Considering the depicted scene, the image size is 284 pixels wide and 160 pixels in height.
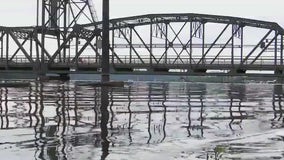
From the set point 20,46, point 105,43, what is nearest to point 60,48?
point 20,46

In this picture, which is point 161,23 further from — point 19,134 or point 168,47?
point 19,134

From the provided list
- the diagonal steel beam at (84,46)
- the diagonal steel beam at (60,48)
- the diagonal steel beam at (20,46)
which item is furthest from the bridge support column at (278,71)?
Result: the diagonal steel beam at (20,46)

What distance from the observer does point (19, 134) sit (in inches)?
456

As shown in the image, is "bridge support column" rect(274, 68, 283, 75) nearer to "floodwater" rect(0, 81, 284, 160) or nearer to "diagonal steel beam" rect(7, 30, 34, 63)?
"diagonal steel beam" rect(7, 30, 34, 63)

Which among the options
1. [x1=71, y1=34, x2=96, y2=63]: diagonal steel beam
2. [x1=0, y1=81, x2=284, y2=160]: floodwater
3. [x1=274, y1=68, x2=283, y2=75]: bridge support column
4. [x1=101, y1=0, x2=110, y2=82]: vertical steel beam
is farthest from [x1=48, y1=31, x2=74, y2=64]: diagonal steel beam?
[x1=0, y1=81, x2=284, y2=160]: floodwater

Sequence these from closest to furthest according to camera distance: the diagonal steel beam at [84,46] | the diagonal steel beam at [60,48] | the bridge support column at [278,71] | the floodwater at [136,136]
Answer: the floodwater at [136,136]
the bridge support column at [278,71]
the diagonal steel beam at [84,46]
the diagonal steel beam at [60,48]

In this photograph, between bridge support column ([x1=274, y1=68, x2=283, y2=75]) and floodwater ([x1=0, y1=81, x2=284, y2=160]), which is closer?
floodwater ([x1=0, y1=81, x2=284, y2=160])

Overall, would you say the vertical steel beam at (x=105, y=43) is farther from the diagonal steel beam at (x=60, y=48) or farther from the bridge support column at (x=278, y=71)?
the diagonal steel beam at (x=60, y=48)

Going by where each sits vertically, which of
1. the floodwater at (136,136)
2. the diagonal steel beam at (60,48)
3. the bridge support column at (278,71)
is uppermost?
the diagonal steel beam at (60,48)

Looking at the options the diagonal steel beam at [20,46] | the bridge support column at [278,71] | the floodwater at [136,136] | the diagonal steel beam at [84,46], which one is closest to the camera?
the floodwater at [136,136]

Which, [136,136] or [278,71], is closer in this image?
[136,136]

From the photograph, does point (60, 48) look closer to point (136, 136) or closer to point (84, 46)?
point (84, 46)

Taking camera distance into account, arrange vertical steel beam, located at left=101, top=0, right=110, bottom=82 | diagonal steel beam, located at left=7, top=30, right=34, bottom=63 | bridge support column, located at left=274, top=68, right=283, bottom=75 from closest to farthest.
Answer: vertical steel beam, located at left=101, top=0, right=110, bottom=82, bridge support column, located at left=274, top=68, right=283, bottom=75, diagonal steel beam, located at left=7, top=30, right=34, bottom=63

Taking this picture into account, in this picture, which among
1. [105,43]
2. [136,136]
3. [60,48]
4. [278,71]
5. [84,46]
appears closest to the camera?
[136,136]
